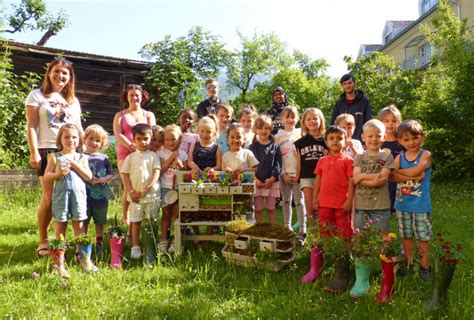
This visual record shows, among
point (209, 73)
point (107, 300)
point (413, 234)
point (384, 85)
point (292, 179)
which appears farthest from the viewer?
point (209, 73)

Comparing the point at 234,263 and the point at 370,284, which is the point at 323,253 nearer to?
the point at 370,284

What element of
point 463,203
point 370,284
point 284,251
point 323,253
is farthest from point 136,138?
point 463,203

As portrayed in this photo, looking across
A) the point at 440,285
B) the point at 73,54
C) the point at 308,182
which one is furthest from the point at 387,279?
the point at 73,54

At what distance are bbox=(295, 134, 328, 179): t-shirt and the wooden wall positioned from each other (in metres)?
9.65

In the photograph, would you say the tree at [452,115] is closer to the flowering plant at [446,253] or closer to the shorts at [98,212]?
the flowering plant at [446,253]

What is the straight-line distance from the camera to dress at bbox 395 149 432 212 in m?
3.38

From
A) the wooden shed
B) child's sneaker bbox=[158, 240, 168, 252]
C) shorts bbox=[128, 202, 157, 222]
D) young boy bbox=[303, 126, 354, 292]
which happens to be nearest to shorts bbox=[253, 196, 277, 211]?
young boy bbox=[303, 126, 354, 292]

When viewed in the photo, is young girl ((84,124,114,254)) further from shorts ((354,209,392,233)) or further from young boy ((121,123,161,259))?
shorts ((354,209,392,233))

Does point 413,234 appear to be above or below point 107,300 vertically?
above

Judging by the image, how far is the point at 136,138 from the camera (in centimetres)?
420

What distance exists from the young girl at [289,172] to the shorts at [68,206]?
238cm

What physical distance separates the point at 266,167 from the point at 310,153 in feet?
1.84

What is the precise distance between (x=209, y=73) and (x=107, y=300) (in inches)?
460

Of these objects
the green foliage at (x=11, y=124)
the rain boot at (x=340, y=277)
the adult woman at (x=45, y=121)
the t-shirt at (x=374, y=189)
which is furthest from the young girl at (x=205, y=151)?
the green foliage at (x=11, y=124)
